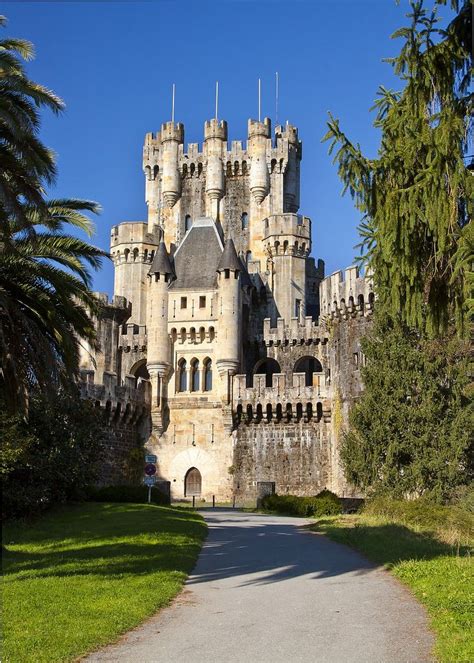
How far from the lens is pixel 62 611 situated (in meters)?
11.9

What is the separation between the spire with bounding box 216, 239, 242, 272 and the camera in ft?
162

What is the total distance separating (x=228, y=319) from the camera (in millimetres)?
48969

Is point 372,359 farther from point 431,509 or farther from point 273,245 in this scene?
point 273,245

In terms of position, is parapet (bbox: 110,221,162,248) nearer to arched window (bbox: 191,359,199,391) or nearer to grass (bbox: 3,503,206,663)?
arched window (bbox: 191,359,199,391)

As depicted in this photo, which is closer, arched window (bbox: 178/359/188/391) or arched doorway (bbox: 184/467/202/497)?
arched doorway (bbox: 184/467/202/497)

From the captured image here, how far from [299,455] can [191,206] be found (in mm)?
23421

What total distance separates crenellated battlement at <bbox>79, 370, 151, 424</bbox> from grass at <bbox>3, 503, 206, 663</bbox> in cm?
1721

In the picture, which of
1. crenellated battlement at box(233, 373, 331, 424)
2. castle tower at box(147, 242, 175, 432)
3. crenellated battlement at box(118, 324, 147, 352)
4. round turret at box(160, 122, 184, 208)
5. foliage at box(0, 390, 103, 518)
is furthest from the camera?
round turret at box(160, 122, 184, 208)

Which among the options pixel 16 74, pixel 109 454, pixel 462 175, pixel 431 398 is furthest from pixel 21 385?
pixel 109 454

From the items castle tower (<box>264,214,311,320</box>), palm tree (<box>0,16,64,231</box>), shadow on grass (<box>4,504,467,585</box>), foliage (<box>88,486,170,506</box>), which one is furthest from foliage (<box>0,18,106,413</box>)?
castle tower (<box>264,214,311,320</box>)

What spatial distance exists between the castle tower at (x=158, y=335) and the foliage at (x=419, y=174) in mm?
33848

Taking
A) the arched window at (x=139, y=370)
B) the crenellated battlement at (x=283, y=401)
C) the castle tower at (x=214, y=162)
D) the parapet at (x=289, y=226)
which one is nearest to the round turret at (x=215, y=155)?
the castle tower at (x=214, y=162)

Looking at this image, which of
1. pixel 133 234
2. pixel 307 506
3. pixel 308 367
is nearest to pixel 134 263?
pixel 133 234

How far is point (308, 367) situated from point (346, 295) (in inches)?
332
